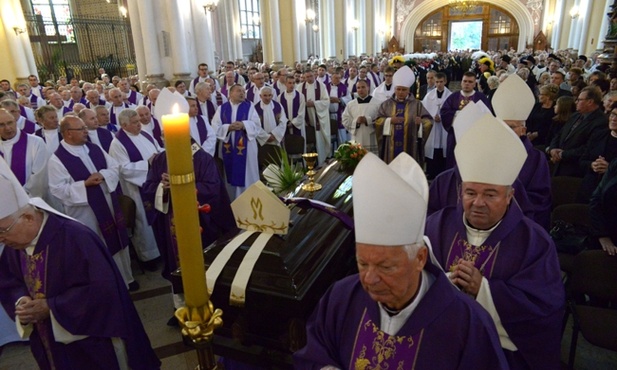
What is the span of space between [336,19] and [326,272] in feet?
77.0

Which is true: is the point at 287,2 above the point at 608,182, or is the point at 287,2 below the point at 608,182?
above

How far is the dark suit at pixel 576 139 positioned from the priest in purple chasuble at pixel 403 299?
4.06 meters

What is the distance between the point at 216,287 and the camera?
2.22m

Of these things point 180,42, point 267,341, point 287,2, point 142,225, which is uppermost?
point 287,2

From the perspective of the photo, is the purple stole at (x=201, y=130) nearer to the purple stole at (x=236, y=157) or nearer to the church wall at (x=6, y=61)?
the purple stole at (x=236, y=157)

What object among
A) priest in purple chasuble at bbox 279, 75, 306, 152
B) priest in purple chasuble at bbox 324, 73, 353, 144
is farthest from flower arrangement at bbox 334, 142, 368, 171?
priest in purple chasuble at bbox 324, 73, 353, 144

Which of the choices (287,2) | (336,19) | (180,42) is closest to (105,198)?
(180,42)

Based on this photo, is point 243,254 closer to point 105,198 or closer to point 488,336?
point 488,336

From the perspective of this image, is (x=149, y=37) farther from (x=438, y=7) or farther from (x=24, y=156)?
(x=438, y=7)

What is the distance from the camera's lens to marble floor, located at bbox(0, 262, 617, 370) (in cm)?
324

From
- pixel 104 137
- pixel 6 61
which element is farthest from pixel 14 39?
pixel 104 137

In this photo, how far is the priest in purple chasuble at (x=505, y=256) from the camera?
1.99 m

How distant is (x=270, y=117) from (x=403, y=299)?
6.40m

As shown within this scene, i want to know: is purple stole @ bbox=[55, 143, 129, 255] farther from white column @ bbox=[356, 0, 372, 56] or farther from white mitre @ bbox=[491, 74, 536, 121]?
white column @ bbox=[356, 0, 372, 56]
